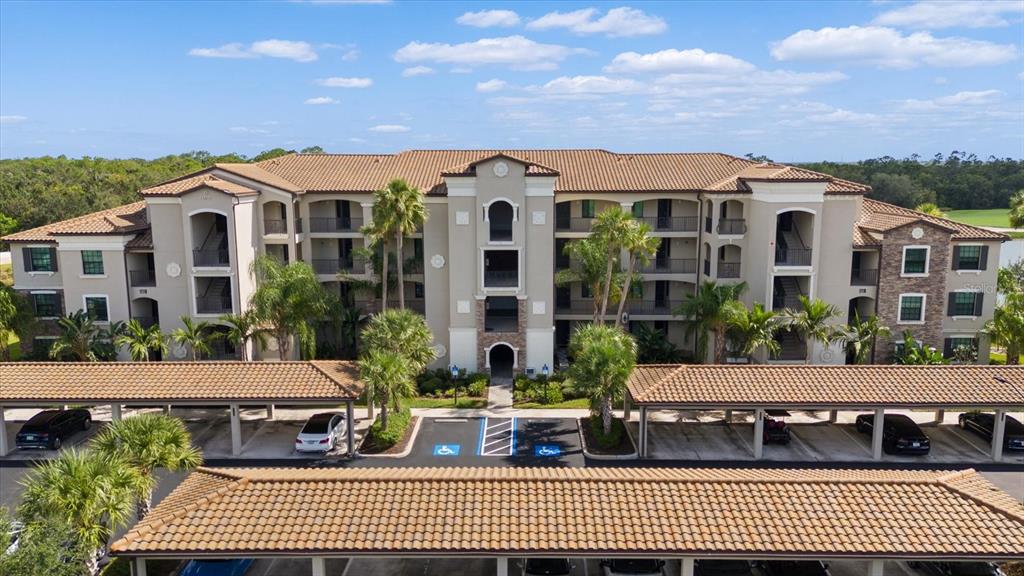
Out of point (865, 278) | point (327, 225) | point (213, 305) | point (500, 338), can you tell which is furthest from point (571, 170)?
point (213, 305)

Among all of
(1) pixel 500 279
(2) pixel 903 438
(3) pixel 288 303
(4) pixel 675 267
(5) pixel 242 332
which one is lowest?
(2) pixel 903 438

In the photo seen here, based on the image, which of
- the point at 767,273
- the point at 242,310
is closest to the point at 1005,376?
the point at 767,273

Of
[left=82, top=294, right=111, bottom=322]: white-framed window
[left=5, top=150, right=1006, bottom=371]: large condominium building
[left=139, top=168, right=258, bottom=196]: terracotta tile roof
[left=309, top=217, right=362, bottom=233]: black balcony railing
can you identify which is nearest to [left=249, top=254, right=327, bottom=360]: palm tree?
[left=5, top=150, right=1006, bottom=371]: large condominium building

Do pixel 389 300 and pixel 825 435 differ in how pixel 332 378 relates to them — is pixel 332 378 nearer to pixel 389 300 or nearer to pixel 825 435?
pixel 389 300

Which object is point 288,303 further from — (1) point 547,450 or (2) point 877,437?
(2) point 877,437

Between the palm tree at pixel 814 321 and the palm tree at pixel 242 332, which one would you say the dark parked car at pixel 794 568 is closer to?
the palm tree at pixel 814 321
